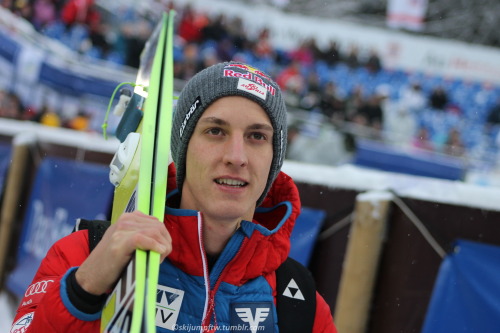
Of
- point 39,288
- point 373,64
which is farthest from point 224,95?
point 373,64

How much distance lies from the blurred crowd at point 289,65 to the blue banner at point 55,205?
529cm

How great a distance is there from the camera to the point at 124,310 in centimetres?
129

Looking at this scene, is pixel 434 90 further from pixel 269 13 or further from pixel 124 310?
pixel 124 310

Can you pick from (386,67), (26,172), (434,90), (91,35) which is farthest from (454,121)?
(26,172)

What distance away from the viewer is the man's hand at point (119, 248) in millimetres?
1322

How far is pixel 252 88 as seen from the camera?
1811 mm

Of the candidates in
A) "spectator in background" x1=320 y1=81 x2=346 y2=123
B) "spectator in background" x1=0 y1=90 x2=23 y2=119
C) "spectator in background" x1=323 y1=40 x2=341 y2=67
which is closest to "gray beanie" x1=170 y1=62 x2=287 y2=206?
"spectator in background" x1=0 y1=90 x2=23 y2=119

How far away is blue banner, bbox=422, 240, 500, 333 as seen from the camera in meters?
2.94

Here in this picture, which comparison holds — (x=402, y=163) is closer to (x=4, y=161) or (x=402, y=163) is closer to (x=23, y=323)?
(x=4, y=161)

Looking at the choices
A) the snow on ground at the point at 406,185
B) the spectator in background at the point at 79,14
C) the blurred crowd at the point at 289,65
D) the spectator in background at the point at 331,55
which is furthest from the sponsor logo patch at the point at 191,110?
the spectator in background at the point at 331,55

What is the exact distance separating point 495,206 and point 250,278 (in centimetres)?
181

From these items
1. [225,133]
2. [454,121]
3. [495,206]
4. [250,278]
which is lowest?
[250,278]

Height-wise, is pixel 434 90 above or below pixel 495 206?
above

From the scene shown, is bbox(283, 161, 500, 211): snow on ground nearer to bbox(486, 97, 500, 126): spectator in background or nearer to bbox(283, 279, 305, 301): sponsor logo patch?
bbox(283, 279, 305, 301): sponsor logo patch
